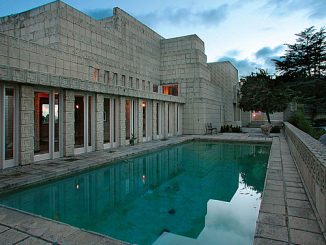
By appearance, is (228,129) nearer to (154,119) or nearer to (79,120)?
(154,119)

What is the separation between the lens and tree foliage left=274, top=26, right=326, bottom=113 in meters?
25.4

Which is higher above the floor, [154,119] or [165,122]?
[154,119]

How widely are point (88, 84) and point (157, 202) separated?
6683 millimetres

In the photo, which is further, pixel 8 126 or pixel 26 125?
pixel 26 125

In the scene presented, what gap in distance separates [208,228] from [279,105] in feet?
65.2

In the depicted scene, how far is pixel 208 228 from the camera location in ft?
13.7

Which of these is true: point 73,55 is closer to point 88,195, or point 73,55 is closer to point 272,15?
point 88,195

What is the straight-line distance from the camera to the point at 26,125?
783 centimetres

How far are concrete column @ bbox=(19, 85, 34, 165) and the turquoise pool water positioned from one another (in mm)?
2189

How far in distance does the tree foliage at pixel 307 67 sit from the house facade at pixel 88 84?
11.8 m

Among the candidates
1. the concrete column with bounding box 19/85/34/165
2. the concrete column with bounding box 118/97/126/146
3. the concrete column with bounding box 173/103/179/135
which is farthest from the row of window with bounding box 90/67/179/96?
the concrete column with bounding box 19/85/34/165

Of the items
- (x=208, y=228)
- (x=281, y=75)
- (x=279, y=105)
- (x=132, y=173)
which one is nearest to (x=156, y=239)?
(x=208, y=228)

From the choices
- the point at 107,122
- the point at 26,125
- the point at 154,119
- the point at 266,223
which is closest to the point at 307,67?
the point at 154,119

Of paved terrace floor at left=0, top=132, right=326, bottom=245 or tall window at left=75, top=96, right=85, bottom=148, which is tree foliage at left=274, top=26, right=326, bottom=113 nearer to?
tall window at left=75, top=96, right=85, bottom=148
